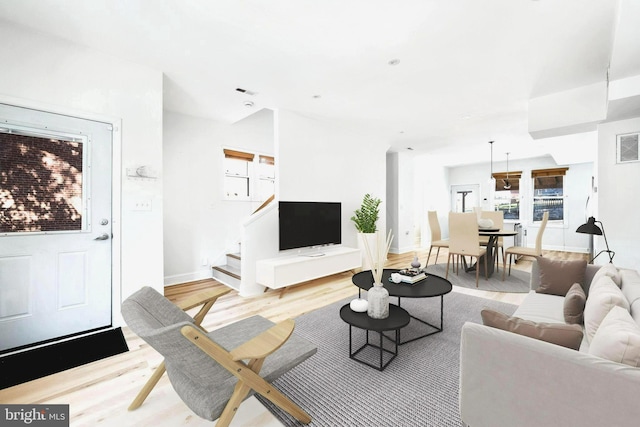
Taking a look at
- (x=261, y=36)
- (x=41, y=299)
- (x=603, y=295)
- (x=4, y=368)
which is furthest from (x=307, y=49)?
(x=4, y=368)

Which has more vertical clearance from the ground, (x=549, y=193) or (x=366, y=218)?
(x=549, y=193)

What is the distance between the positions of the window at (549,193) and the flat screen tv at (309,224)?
7.25 m

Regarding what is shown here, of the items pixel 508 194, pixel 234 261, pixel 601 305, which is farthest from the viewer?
pixel 508 194

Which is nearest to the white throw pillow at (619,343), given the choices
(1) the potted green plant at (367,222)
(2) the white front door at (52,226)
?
(2) the white front door at (52,226)

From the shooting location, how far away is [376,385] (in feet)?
6.29

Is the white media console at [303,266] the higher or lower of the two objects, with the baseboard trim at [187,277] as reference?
higher

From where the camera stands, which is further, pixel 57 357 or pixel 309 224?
pixel 309 224

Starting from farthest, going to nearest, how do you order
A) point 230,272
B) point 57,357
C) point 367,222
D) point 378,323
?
point 367,222 < point 230,272 < point 57,357 < point 378,323

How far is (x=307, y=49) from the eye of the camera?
106 inches

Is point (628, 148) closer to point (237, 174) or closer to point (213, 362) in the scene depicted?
point (213, 362)

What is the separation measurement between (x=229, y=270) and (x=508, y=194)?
29.6 ft

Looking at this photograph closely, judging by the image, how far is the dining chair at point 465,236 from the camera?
437 centimetres

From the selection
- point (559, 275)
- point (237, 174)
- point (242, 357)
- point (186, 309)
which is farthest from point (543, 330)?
point (237, 174)

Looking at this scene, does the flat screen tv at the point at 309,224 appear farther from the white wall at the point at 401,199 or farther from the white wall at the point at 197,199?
the white wall at the point at 401,199
